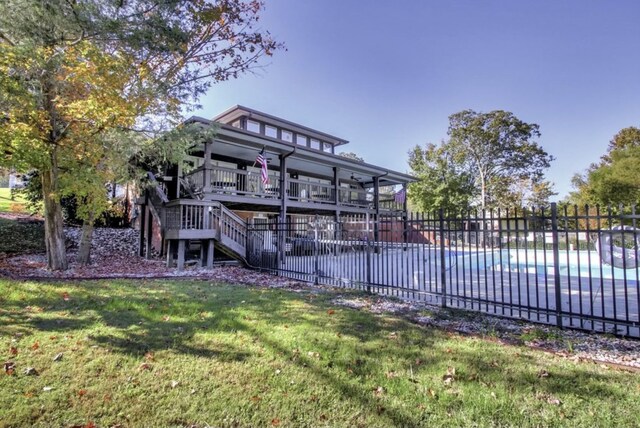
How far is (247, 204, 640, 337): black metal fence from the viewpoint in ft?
16.2

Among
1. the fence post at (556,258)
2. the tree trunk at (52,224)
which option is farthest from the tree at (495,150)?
the tree trunk at (52,224)

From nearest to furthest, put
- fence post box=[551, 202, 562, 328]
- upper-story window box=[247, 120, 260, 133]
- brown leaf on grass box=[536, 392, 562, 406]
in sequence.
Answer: brown leaf on grass box=[536, 392, 562, 406], fence post box=[551, 202, 562, 328], upper-story window box=[247, 120, 260, 133]

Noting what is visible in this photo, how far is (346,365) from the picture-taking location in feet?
11.3

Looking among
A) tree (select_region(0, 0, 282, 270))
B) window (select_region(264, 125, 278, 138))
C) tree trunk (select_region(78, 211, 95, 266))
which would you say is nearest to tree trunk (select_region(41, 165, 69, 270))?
tree (select_region(0, 0, 282, 270))

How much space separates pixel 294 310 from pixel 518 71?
18.9 m

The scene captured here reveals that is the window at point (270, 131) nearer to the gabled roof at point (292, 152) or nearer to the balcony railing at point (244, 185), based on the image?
the gabled roof at point (292, 152)

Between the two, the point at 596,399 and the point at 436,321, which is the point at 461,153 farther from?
the point at 596,399

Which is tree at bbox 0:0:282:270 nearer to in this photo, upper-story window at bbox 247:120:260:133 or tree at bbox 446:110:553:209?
upper-story window at bbox 247:120:260:133

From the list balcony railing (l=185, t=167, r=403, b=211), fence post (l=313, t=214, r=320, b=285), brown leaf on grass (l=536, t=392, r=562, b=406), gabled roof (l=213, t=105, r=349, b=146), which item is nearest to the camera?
brown leaf on grass (l=536, t=392, r=562, b=406)

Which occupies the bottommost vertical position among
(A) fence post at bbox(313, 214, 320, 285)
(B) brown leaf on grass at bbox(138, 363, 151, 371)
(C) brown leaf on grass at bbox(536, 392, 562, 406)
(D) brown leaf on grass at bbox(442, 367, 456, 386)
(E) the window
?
(C) brown leaf on grass at bbox(536, 392, 562, 406)

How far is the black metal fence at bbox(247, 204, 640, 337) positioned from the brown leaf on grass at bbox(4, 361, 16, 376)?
606 centimetres

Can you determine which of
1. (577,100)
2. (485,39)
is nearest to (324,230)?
(485,39)

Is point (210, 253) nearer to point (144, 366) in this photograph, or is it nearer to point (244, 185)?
point (244, 185)

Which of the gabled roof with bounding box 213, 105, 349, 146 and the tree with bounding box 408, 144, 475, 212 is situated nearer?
the gabled roof with bounding box 213, 105, 349, 146
